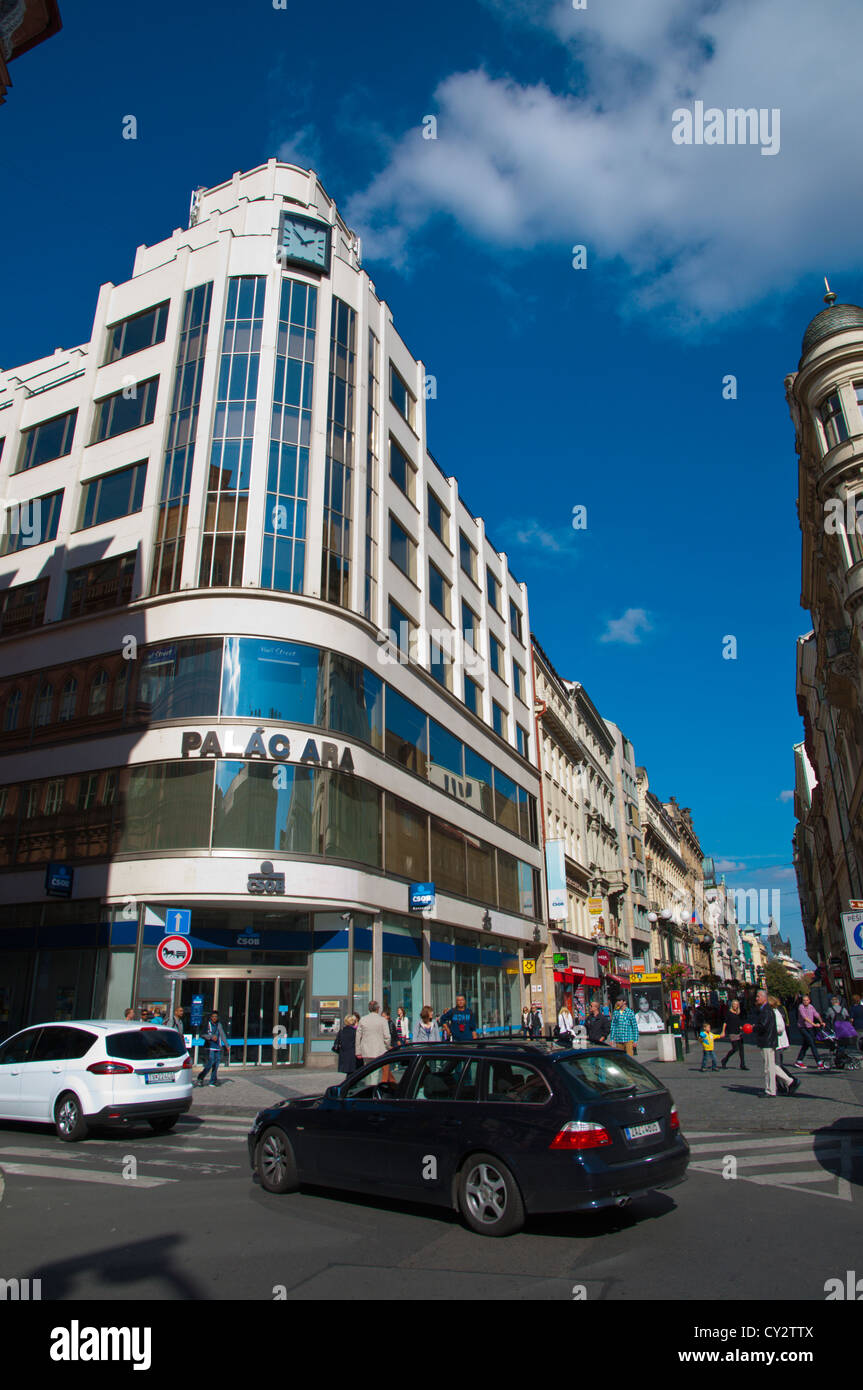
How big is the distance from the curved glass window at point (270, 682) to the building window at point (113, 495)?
6.81 m

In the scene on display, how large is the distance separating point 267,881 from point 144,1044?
1003 cm

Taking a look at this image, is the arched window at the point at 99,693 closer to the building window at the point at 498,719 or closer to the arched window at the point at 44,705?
the arched window at the point at 44,705

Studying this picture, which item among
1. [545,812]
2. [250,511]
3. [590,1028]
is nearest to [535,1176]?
[590,1028]

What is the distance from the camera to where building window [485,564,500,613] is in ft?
144

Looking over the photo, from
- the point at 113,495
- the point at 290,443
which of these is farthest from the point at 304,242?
the point at 113,495

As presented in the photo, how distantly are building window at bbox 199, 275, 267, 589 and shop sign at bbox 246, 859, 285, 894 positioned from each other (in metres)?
7.85

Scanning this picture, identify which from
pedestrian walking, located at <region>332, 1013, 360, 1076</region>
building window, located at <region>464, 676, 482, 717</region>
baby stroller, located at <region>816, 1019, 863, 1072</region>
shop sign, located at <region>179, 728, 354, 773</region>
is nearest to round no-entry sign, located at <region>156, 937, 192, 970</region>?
pedestrian walking, located at <region>332, 1013, 360, 1076</region>

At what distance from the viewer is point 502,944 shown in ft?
128

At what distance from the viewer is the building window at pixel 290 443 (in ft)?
83.0

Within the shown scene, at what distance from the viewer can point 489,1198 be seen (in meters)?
6.69

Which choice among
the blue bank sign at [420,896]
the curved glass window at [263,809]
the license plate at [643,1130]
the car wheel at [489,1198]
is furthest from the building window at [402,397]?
the car wheel at [489,1198]
